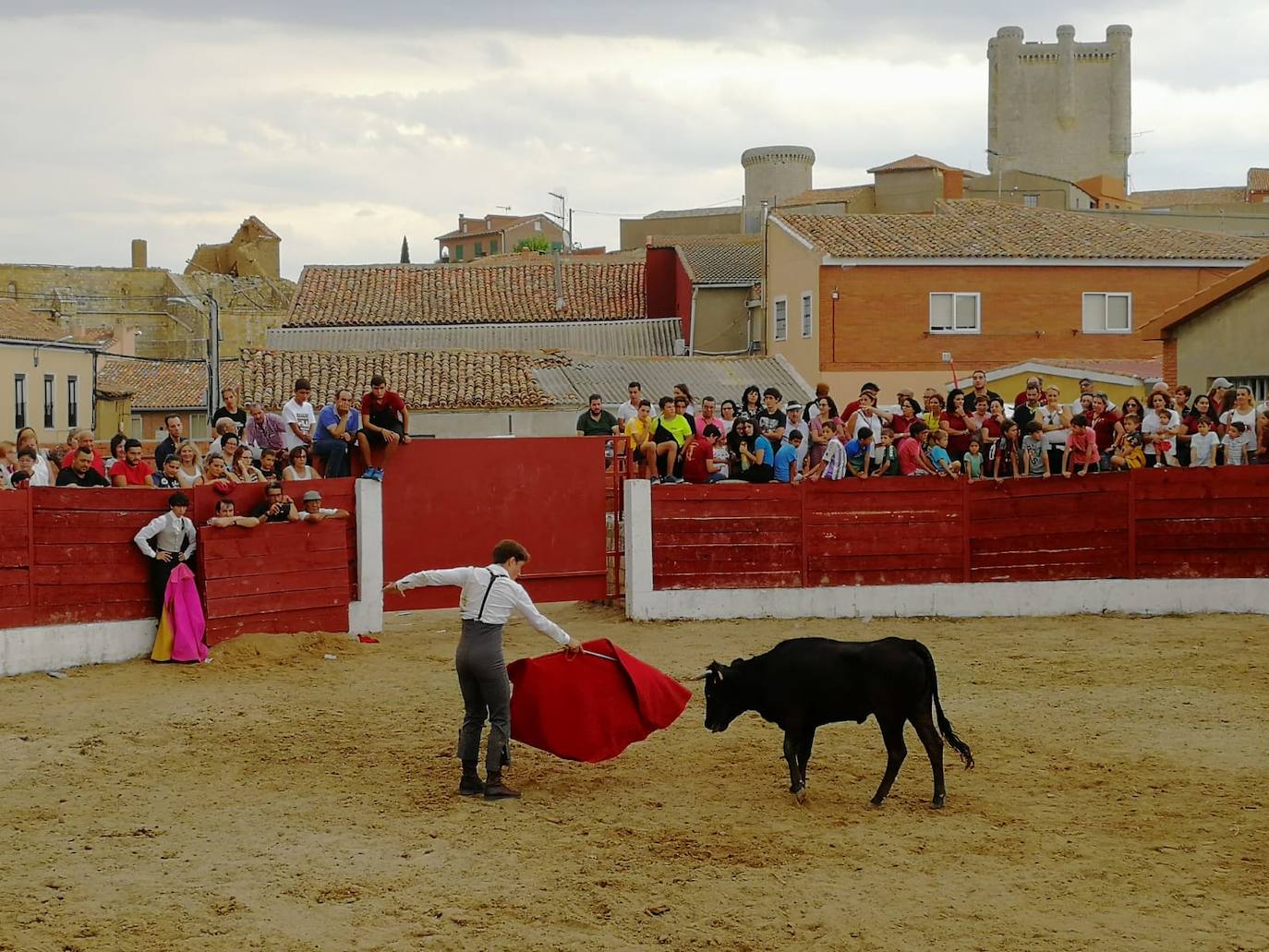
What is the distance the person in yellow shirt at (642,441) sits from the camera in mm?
15727

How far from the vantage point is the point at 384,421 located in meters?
14.8

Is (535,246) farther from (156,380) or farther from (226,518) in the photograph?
(226,518)

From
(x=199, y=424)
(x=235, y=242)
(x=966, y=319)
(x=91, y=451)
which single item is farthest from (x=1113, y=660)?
(x=235, y=242)

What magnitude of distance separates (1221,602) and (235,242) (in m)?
65.3

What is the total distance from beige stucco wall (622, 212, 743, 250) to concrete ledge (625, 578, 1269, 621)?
150 ft

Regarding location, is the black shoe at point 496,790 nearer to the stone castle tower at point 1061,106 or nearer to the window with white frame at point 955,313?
the window with white frame at point 955,313

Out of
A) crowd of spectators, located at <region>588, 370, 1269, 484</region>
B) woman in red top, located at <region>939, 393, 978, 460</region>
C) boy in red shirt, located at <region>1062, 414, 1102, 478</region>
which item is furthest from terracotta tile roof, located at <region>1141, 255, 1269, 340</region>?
woman in red top, located at <region>939, 393, 978, 460</region>

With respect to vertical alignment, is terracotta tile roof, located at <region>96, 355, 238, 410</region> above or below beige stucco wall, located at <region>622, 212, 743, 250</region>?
below

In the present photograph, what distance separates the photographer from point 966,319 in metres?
34.3

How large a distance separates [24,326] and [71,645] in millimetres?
36720

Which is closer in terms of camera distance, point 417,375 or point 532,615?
point 532,615

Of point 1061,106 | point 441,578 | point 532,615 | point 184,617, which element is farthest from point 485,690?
point 1061,106

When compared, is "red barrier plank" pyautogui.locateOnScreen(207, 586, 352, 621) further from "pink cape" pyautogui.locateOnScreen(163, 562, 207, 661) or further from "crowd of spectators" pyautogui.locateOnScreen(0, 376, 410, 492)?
"crowd of spectators" pyautogui.locateOnScreen(0, 376, 410, 492)

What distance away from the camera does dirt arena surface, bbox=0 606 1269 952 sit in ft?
20.1
